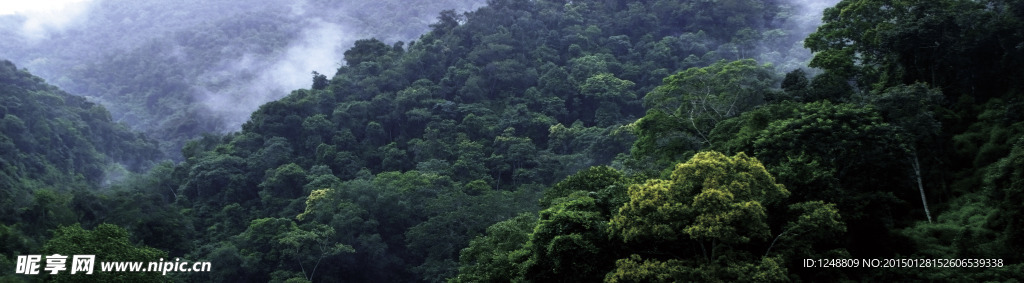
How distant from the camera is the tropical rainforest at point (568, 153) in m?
13.9

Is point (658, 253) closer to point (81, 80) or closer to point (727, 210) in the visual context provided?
point (727, 210)

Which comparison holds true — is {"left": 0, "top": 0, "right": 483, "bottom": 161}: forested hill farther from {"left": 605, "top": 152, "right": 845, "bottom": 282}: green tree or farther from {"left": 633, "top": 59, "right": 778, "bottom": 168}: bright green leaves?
{"left": 605, "top": 152, "right": 845, "bottom": 282}: green tree

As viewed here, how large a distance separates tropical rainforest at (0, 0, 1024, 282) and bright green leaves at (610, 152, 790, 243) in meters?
0.05

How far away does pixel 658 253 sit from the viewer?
14133 mm

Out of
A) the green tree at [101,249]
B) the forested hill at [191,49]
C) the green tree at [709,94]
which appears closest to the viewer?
the green tree at [101,249]

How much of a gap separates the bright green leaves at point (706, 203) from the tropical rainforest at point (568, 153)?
5cm

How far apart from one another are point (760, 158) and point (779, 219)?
7.62ft

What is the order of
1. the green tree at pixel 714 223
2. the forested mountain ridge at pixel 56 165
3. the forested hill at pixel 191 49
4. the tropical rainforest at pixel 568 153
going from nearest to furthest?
the green tree at pixel 714 223 → the tropical rainforest at pixel 568 153 → the forested mountain ridge at pixel 56 165 → the forested hill at pixel 191 49

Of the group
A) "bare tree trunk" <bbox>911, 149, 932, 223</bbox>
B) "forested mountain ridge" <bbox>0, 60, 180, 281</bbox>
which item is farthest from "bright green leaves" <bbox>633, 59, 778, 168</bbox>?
"forested mountain ridge" <bbox>0, 60, 180, 281</bbox>

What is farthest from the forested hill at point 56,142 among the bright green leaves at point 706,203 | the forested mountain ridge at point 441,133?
the bright green leaves at point 706,203

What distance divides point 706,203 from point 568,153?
26.1 m

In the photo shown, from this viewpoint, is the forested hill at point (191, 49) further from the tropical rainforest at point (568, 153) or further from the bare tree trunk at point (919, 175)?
the bare tree trunk at point (919, 175)

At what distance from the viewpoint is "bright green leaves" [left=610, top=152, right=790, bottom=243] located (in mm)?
12867

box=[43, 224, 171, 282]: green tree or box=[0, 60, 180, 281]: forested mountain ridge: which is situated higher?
box=[0, 60, 180, 281]: forested mountain ridge
